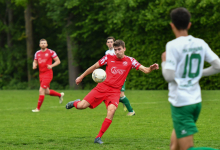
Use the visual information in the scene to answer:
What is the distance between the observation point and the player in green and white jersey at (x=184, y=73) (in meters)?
3.58

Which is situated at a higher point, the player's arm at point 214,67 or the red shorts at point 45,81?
the player's arm at point 214,67

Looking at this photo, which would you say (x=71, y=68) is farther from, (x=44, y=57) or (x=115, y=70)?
(x=115, y=70)

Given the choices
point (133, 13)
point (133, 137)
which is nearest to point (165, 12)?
point (133, 13)

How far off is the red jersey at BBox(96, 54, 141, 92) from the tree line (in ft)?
43.2

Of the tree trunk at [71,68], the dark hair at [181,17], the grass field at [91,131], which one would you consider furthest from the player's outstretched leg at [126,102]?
the tree trunk at [71,68]

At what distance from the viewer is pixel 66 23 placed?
25.9 metres

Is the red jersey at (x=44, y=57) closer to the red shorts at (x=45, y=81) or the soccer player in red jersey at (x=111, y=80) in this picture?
the red shorts at (x=45, y=81)

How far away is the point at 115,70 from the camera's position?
6.95 m

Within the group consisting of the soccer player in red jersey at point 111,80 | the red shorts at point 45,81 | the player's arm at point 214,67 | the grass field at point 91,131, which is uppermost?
the player's arm at point 214,67

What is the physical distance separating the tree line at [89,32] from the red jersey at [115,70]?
13.2 meters

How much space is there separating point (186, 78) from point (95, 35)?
22.6 meters

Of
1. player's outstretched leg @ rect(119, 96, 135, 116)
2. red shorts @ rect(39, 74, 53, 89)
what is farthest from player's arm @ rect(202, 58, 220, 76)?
red shorts @ rect(39, 74, 53, 89)

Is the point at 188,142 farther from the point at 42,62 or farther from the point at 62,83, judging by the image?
the point at 62,83

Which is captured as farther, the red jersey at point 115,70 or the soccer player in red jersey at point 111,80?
the red jersey at point 115,70
